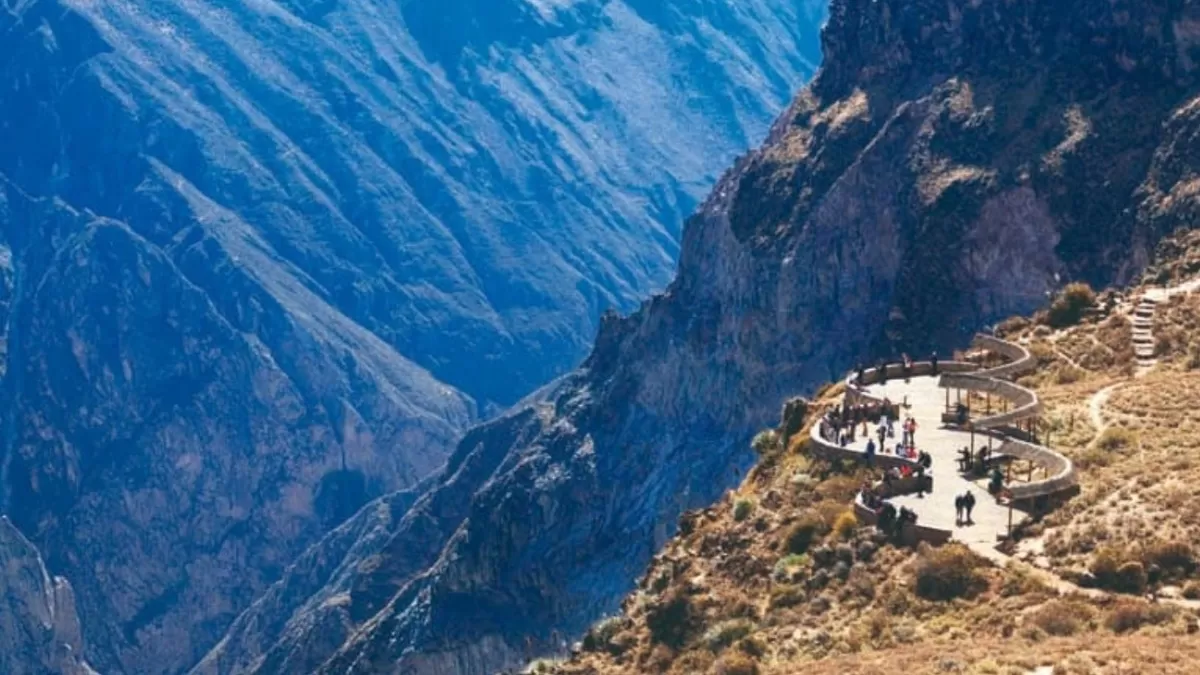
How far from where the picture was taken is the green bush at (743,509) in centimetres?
5734

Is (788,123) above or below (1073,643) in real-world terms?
above

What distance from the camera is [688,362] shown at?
191875 mm

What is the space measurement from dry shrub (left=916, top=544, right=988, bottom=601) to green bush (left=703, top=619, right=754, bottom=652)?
422cm

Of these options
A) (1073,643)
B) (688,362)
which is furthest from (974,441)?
(688,362)

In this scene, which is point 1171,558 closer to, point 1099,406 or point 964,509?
point 964,509

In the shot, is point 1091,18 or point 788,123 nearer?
point 1091,18

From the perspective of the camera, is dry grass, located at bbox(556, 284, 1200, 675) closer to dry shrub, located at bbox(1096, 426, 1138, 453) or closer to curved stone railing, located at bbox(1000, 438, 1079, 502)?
dry shrub, located at bbox(1096, 426, 1138, 453)

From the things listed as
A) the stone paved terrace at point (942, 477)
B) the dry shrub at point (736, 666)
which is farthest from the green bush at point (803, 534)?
the dry shrub at point (736, 666)

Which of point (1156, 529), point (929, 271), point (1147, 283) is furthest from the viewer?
point (929, 271)

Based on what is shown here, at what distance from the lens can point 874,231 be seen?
164750mm

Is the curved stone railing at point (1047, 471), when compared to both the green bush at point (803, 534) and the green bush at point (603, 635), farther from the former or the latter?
the green bush at point (603, 635)

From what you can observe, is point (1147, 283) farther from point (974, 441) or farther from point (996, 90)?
point (996, 90)

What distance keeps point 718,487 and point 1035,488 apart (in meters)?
118

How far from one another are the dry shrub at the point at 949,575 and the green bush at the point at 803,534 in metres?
4.45
